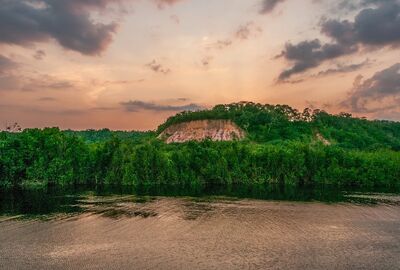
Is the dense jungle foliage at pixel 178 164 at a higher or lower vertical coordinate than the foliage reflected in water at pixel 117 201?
higher

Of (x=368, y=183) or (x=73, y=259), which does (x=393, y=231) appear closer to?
(x=73, y=259)

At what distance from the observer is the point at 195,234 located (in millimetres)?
38750

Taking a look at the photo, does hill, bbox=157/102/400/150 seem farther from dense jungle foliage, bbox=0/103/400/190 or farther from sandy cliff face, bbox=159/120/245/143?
dense jungle foliage, bbox=0/103/400/190

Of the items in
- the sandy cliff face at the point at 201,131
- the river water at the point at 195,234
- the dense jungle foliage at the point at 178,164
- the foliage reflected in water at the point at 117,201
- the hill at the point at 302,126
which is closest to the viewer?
the river water at the point at 195,234

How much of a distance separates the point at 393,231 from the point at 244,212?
17.2 m

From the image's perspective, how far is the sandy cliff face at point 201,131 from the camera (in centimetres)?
17288

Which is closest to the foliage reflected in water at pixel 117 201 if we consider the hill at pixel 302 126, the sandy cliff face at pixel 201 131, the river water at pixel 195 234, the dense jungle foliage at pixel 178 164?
the river water at pixel 195 234

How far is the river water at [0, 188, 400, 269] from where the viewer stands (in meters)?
29.7

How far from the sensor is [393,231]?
137 feet

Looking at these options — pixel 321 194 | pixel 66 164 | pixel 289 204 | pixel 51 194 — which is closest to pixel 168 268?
pixel 289 204

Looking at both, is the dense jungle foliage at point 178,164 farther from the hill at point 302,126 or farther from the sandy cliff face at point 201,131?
the sandy cliff face at point 201,131

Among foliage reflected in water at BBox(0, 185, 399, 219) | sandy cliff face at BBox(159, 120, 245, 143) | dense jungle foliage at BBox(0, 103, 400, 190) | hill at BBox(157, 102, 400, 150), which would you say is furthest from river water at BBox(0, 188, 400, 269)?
sandy cliff face at BBox(159, 120, 245, 143)

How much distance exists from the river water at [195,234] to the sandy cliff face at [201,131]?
111208 mm

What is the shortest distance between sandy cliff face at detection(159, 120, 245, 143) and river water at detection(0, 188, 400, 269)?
111208 millimetres
